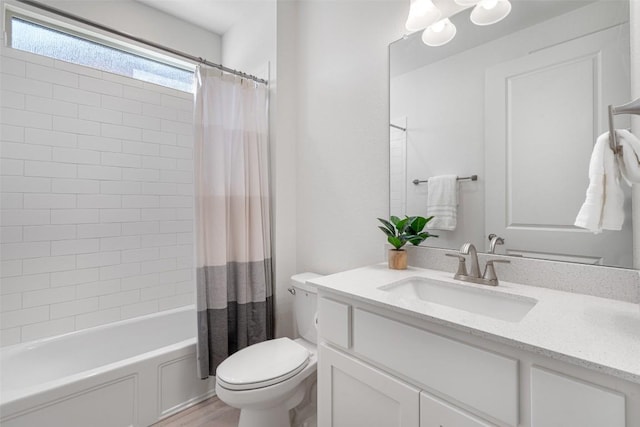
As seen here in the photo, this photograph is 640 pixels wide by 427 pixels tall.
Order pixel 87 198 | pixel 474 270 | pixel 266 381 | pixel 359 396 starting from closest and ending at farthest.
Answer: pixel 359 396
pixel 474 270
pixel 266 381
pixel 87 198

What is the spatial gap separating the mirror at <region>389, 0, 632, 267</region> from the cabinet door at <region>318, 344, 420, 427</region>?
2.26 feet

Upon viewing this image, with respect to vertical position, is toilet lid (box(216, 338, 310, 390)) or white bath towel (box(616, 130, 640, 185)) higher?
white bath towel (box(616, 130, 640, 185))

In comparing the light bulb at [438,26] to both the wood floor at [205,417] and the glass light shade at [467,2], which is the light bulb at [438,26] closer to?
the glass light shade at [467,2]

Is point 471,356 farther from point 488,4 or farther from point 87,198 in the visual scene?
point 87,198

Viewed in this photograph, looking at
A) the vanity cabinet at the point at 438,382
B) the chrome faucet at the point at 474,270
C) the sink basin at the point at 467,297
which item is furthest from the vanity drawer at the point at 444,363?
the chrome faucet at the point at 474,270

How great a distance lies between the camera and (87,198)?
2.04 m

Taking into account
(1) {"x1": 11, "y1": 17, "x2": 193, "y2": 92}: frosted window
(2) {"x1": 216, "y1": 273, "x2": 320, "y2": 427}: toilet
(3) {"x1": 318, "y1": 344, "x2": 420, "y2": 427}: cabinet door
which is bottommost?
(2) {"x1": 216, "y1": 273, "x2": 320, "y2": 427}: toilet

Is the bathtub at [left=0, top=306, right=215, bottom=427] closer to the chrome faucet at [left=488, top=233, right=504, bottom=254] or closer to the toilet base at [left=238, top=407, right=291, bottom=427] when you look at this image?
the toilet base at [left=238, top=407, right=291, bottom=427]

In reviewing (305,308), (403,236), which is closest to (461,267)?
(403,236)

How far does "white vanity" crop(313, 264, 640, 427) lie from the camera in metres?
0.59

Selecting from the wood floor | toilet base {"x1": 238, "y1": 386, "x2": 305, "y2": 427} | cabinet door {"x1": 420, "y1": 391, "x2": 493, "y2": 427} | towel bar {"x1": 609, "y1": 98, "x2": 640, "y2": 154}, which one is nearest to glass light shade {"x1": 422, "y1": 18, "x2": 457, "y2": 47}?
towel bar {"x1": 609, "y1": 98, "x2": 640, "y2": 154}

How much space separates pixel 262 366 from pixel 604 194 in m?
1.48

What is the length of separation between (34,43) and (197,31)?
3.76 ft

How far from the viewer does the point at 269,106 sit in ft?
6.79
